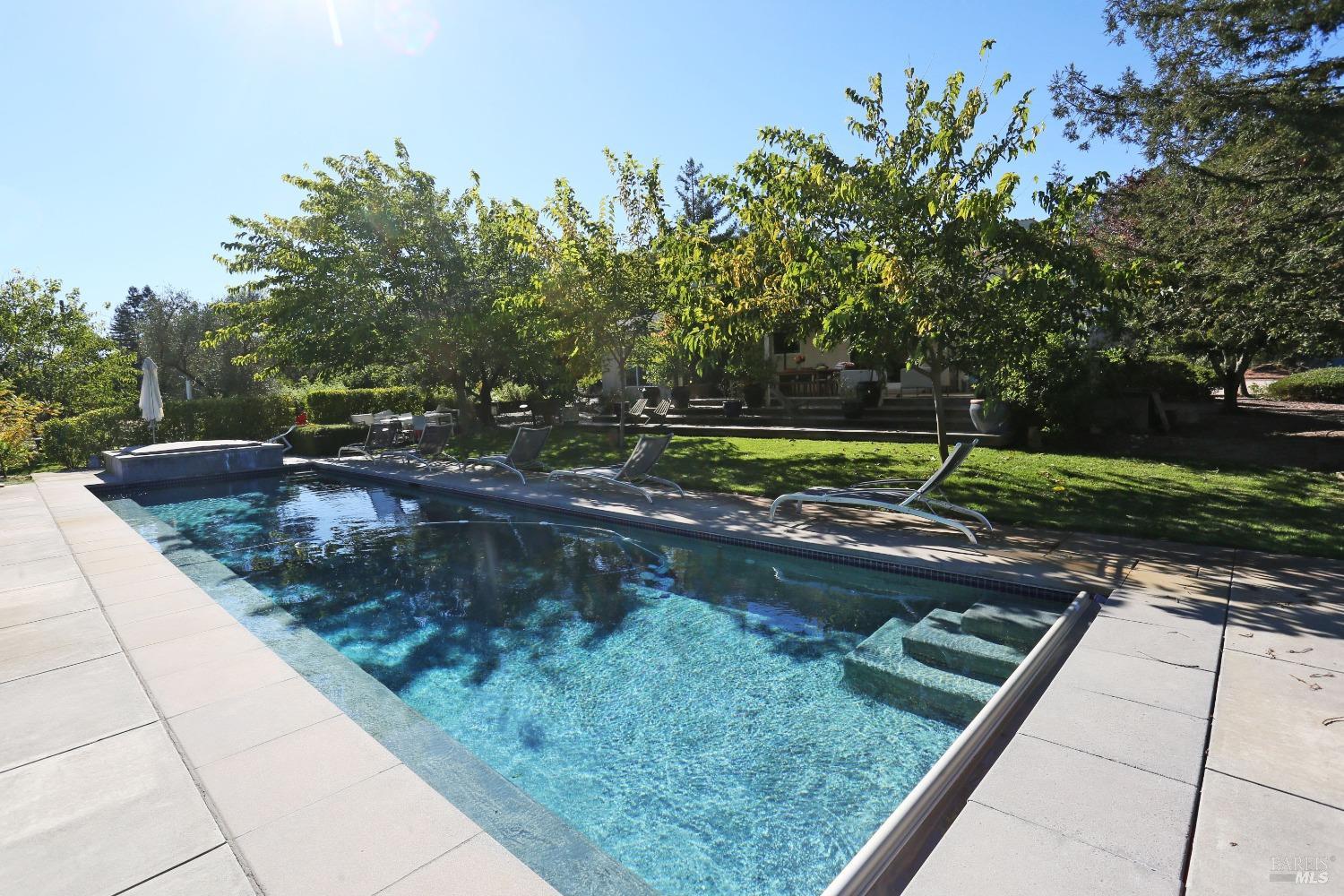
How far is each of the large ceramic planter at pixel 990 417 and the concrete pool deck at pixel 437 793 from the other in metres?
8.06

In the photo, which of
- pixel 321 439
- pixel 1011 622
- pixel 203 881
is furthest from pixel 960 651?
pixel 321 439

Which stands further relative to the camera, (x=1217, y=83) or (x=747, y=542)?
(x=1217, y=83)

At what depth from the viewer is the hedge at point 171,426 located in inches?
634

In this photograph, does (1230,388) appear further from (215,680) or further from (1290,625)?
(215,680)

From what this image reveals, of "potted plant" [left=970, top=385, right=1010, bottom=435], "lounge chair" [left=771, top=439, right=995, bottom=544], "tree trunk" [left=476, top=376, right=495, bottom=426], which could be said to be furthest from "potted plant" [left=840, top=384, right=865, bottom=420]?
"tree trunk" [left=476, top=376, right=495, bottom=426]

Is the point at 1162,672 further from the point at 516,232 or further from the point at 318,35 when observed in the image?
the point at 516,232

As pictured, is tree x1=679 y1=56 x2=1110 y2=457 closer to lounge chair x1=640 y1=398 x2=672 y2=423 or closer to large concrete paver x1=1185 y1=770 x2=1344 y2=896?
large concrete paver x1=1185 y1=770 x2=1344 y2=896

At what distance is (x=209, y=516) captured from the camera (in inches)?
412

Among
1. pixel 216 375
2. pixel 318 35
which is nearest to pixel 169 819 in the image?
pixel 318 35

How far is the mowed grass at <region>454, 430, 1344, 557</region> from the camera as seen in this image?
22.4 feet

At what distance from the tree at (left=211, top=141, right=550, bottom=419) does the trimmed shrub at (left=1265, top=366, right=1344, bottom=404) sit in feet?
78.9

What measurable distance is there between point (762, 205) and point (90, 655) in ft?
29.3

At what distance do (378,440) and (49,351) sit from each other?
15.9m

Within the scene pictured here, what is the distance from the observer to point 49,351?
A: 22.2m
